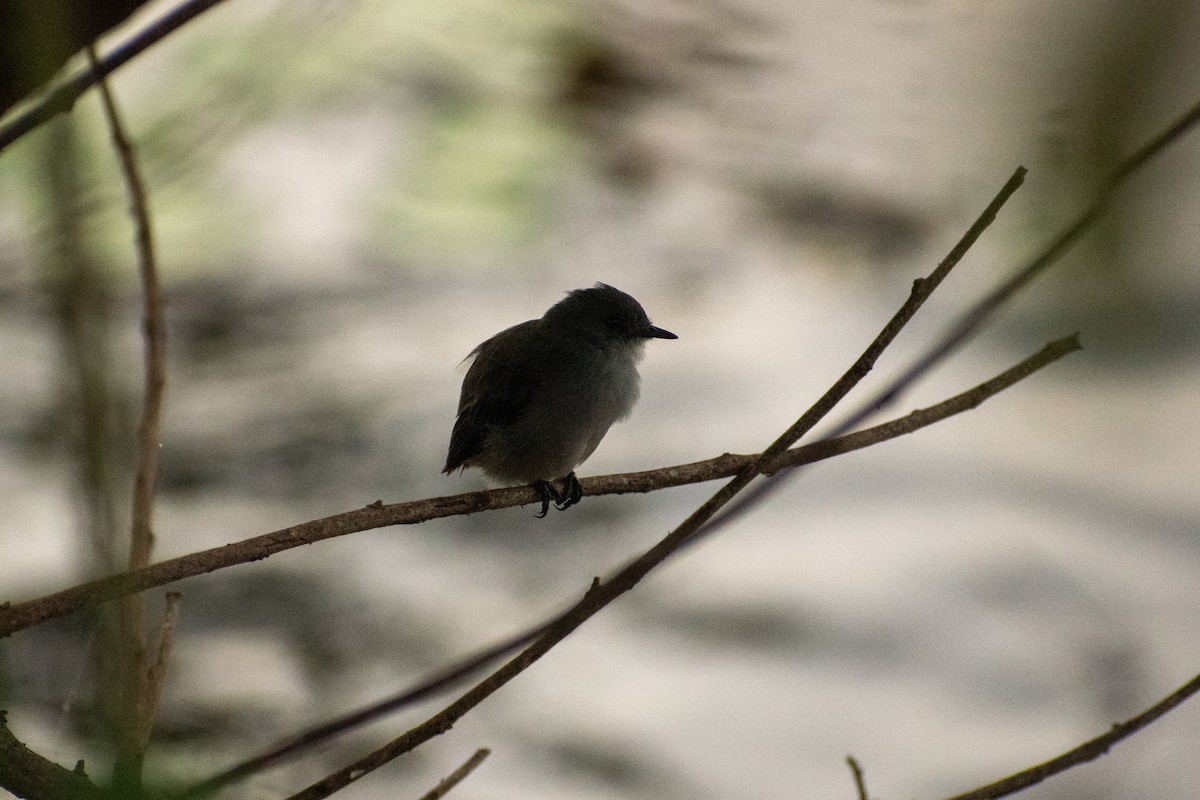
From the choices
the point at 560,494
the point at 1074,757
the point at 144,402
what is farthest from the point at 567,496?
the point at 1074,757

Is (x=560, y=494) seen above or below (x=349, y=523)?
above

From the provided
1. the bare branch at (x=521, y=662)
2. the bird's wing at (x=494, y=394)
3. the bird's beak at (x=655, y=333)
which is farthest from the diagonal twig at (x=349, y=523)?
the bird's beak at (x=655, y=333)

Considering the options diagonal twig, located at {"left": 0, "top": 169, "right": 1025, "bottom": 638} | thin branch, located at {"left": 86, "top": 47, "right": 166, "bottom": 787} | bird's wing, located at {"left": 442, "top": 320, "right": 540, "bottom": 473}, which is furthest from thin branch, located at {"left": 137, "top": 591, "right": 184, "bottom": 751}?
bird's wing, located at {"left": 442, "top": 320, "right": 540, "bottom": 473}

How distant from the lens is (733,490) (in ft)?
4.19

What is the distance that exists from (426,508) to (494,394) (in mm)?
2278

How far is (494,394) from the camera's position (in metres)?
4.07

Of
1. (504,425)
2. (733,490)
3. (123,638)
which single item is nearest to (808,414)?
(733,490)

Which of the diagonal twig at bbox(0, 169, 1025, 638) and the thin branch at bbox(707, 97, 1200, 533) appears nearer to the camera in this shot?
the thin branch at bbox(707, 97, 1200, 533)

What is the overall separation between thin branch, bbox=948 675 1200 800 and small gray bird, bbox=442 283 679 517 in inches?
96.7

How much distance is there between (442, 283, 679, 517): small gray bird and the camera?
153 inches

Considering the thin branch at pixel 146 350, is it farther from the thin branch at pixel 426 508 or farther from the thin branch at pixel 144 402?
the thin branch at pixel 426 508

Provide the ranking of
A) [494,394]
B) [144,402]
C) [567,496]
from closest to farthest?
[144,402] → [567,496] → [494,394]

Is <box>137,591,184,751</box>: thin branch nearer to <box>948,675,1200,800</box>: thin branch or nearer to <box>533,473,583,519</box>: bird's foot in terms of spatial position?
<box>948,675,1200,800</box>: thin branch

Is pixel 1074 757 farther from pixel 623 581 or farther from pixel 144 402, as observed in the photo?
pixel 144 402
